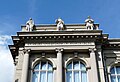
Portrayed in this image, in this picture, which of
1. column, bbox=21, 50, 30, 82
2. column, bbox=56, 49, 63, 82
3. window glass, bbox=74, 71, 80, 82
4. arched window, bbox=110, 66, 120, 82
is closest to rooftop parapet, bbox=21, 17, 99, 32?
column, bbox=56, 49, 63, 82

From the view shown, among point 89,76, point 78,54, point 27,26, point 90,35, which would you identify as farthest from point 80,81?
point 27,26

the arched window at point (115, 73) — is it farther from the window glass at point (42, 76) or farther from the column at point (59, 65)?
the window glass at point (42, 76)

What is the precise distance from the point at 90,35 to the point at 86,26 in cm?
217

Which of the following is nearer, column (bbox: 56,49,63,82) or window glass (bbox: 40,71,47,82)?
column (bbox: 56,49,63,82)

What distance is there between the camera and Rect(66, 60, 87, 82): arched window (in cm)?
2667

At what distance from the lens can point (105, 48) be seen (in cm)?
2950

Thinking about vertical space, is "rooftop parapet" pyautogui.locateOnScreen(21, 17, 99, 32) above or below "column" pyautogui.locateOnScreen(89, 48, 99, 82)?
above

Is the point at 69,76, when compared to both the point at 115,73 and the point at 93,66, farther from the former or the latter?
the point at 115,73

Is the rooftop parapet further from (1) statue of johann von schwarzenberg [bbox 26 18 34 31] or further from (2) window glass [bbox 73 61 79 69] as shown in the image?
(2) window glass [bbox 73 61 79 69]

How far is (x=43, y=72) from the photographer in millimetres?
27141

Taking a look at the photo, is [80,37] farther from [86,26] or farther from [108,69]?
[108,69]

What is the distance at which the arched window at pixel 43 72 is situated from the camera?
87.4 ft

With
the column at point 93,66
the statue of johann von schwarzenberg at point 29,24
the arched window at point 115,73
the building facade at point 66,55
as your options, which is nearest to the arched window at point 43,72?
the building facade at point 66,55

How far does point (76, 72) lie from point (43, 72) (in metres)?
3.13
